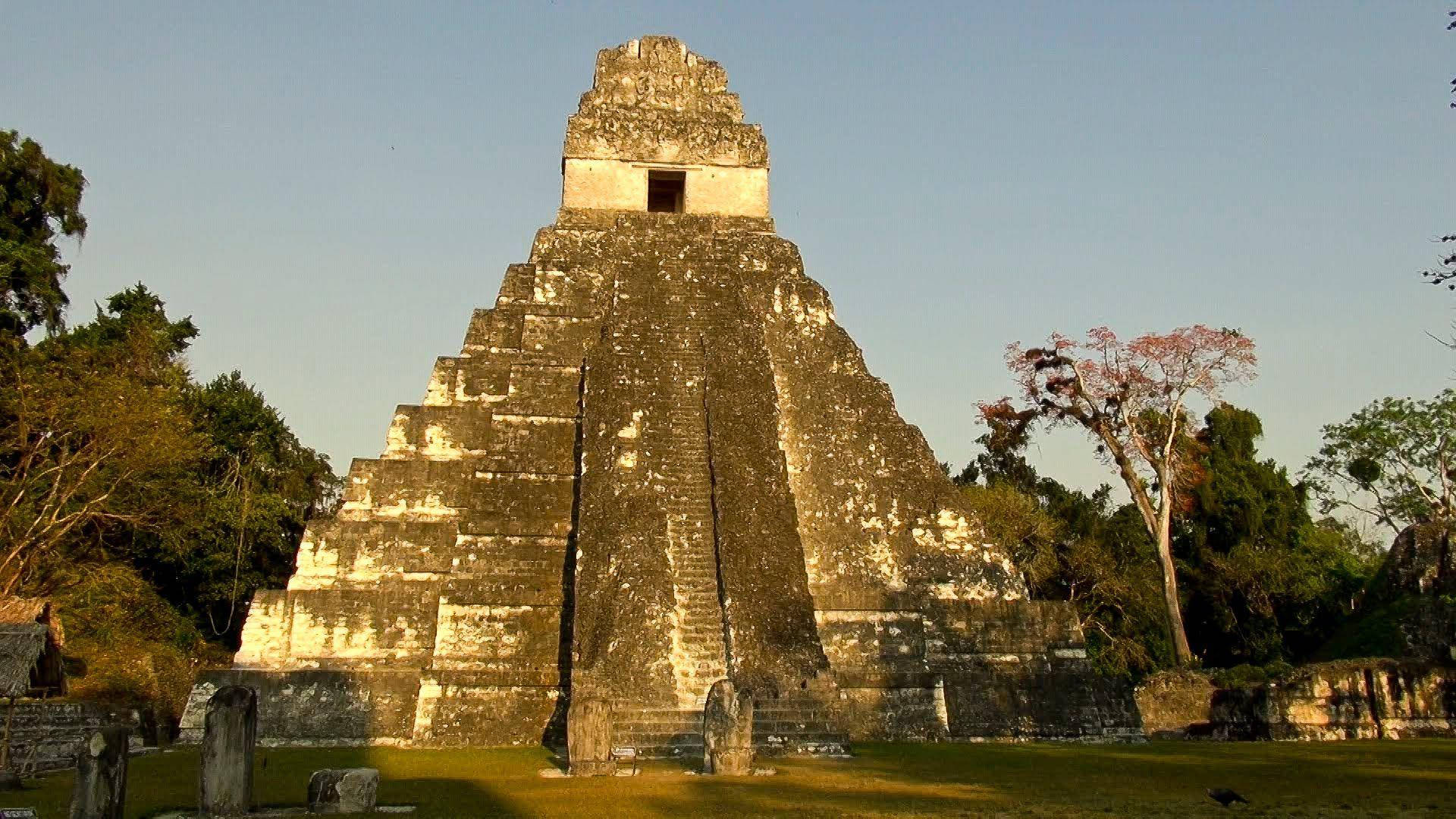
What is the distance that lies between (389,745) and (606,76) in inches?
415

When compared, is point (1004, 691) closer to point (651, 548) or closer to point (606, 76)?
point (651, 548)

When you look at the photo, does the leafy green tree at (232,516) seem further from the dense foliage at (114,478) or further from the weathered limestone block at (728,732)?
the weathered limestone block at (728,732)

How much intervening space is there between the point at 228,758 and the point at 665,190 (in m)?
13.2

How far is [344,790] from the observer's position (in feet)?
24.2

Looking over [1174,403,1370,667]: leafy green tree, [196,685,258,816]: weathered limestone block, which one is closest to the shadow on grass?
[196,685,258,816]: weathered limestone block

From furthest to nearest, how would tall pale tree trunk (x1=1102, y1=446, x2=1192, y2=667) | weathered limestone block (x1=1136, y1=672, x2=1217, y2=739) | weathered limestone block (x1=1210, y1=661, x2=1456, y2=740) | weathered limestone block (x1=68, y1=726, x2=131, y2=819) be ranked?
tall pale tree trunk (x1=1102, y1=446, x2=1192, y2=667), weathered limestone block (x1=1136, y1=672, x2=1217, y2=739), weathered limestone block (x1=1210, y1=661, x2=1456, y2=740), weathered limestone block (x1=68, y1=726, x2=131, y2=819)

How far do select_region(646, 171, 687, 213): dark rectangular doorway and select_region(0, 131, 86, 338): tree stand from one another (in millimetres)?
9548

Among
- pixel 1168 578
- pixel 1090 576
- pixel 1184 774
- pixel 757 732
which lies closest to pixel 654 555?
pixel 757 732

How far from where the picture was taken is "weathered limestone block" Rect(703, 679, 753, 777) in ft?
29.6

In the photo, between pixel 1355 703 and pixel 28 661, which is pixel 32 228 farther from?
pixel 1355 703

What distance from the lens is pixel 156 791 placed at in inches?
333

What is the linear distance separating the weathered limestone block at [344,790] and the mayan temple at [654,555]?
275 centimetres

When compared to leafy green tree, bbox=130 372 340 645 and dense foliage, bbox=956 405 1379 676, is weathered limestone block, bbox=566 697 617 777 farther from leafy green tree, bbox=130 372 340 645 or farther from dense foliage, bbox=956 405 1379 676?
dense foliage, bbox=956 405 1379 676

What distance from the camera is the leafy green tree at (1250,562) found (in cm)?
2645
